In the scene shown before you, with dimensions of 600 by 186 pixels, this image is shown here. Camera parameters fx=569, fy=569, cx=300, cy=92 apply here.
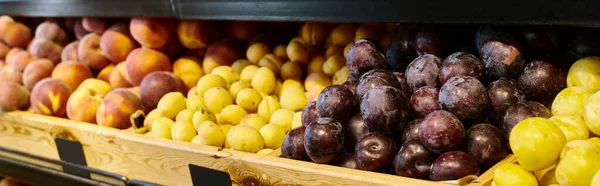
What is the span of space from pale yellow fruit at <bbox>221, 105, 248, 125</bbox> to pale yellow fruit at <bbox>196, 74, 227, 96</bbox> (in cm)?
16

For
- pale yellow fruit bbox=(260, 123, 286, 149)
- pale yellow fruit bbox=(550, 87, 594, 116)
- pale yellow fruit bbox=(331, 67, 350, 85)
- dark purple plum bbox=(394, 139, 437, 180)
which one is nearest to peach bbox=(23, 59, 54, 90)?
pale yellow fruit bbox=(260, 123, 286, 149)

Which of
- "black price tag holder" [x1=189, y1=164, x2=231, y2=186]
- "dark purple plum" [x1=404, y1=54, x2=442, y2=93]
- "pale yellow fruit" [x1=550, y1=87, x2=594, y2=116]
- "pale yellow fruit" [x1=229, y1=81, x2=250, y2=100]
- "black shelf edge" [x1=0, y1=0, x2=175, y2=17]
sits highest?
"black shelf edge" [x1=0, y1=0, x2=175, y2=17]

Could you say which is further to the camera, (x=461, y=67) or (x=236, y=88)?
(x=236, y=88)

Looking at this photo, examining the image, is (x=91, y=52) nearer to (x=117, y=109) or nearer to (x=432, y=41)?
(x=117, y=109)

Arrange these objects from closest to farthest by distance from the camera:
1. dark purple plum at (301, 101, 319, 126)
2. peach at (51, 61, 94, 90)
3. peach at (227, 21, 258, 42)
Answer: dark purple plum at (301, 101, 319, 126), peach at (227, 21, 258, 42), peach at (51, 61, 94, 90)

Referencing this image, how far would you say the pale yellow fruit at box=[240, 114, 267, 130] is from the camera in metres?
1.70

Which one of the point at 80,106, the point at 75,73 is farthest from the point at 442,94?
the point at 75,73

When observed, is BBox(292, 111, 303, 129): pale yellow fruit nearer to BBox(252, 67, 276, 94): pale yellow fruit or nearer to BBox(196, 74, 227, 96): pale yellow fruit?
BBox(252, 67, 276, 94): pale yellow fruit

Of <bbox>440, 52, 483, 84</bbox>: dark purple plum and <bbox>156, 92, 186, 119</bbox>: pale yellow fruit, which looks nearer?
<bbox>440, 52, 483, 84</bbox>: dark purple plum

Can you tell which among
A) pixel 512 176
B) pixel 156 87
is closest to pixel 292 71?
pixel 156 87

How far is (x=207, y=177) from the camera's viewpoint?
147 cm

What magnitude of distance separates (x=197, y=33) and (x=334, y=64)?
0.60 meters

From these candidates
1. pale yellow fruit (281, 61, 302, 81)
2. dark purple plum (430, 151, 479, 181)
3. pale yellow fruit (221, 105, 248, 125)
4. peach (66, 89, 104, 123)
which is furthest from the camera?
peach (66, 89, 104, 123)

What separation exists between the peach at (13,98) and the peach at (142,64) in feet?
1.52
